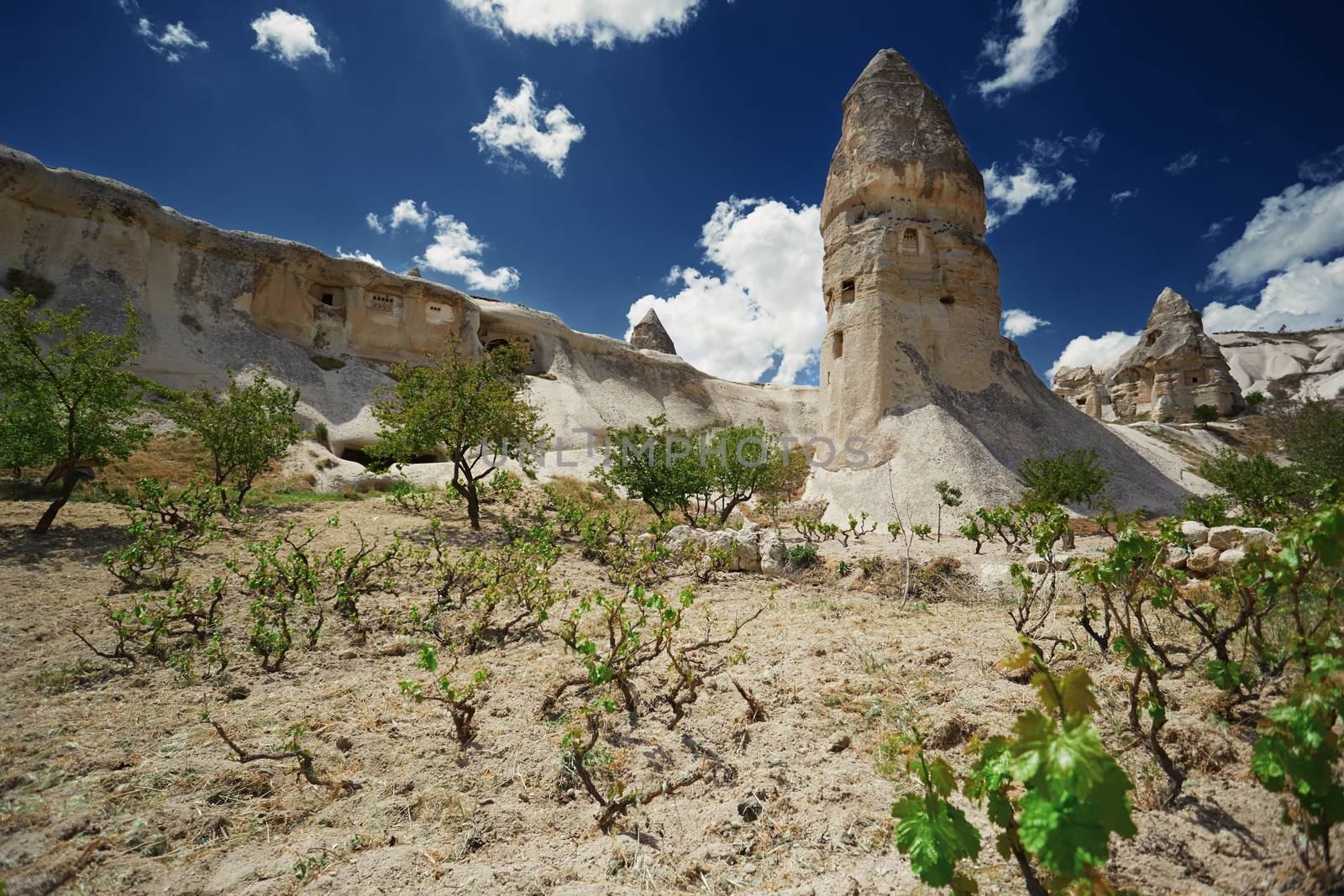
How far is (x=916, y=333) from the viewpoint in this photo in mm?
21625

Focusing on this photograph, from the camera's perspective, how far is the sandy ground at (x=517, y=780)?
A: 92.6 inches

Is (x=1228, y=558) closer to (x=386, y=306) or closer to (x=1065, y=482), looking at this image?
(x=1065, y=482)

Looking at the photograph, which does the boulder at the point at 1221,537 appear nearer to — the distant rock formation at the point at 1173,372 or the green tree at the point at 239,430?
the green tree at the point at 239,430

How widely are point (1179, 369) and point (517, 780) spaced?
4941cm

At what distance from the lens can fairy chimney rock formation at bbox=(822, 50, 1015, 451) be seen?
2136 centimetres

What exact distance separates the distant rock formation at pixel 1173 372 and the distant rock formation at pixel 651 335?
104 ft

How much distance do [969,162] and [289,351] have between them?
102 ft

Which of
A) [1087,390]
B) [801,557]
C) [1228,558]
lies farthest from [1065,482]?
[1087,390]

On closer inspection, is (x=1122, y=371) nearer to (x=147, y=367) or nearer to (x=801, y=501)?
(x=801, y=501)

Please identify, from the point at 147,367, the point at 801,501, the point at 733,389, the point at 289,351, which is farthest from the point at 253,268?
the point at 733,389

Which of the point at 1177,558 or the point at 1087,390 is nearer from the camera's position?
the point at 1177,558

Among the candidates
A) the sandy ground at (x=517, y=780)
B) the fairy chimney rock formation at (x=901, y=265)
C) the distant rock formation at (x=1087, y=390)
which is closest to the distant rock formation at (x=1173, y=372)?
the distant rock formation at (x=1087, y=390)

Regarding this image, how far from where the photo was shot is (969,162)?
23375 millimetres

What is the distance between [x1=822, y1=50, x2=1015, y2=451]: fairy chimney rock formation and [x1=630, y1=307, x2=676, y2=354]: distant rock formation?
2490 cm
